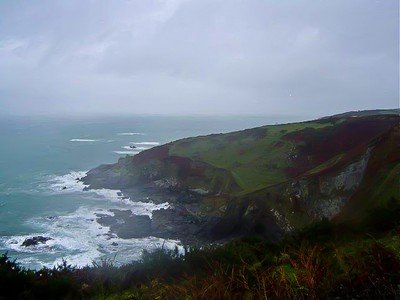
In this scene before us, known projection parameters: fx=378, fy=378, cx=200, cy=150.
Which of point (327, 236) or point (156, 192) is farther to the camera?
point (156, 192)

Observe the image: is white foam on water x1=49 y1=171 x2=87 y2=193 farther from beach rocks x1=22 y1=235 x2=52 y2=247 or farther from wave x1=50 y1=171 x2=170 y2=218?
beach rocks x1=22 y1=235 x2=52 y2=247

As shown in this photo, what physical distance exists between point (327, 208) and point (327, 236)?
73.5ft

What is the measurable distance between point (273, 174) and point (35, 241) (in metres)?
30.5

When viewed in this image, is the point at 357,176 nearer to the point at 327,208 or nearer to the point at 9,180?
the point at 327,208

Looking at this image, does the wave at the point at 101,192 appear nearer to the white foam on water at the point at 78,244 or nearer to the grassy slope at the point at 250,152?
the white foam on water at the point at 78,244

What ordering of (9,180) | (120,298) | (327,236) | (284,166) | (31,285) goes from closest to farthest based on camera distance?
(120,298) → (31,285) → (327,236) → (284,166) → (9,180)

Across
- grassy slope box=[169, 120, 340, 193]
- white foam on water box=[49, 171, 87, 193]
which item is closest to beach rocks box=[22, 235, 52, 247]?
white foam on water box=[49, 171, 87, 193]

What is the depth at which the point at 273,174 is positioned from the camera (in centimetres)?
5166

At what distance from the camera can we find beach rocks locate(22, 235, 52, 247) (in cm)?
3712

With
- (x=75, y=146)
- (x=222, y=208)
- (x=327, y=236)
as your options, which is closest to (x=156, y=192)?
(x=222, y=208)

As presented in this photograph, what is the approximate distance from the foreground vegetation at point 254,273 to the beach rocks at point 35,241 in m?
28.6

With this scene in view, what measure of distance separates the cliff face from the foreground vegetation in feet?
30.8

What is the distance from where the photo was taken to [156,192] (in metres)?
59.5

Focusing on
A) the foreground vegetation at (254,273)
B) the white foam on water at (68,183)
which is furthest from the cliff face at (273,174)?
the foreground vegetation at (254,273)
